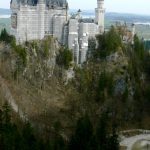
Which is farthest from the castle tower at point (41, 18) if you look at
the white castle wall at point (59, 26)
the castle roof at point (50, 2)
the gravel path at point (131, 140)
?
the gravel path at point (131, 140)

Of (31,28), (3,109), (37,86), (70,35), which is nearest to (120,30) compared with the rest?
(70,35)

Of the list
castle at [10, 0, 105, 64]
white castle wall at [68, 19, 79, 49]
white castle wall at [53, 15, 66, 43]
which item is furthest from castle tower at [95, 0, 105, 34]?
white castle wall at [53, 15, 66, 43]

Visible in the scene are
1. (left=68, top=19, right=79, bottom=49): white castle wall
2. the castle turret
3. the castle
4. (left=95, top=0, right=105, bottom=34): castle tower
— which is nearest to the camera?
(left=68, top=19, right=79, bottom=49): white castle wall

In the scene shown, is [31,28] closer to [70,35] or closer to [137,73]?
[70,35]

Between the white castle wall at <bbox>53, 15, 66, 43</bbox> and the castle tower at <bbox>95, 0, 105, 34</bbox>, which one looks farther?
the castle tower at <bbox>95, 0, 105, 34</bbox>

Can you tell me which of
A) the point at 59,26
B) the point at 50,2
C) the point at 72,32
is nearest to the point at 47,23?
the point at 59,26

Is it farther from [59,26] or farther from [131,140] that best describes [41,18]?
[131,140]

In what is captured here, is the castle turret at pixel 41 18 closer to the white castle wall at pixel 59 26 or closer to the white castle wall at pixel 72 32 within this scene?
the white castle wall at pixel 59 26

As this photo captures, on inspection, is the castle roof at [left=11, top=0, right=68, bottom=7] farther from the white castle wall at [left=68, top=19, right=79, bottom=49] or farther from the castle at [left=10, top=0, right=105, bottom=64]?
the white castle wall at [left=68, top=19, right=79, bottom=49]
